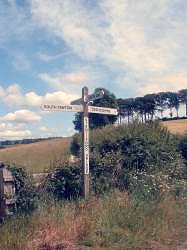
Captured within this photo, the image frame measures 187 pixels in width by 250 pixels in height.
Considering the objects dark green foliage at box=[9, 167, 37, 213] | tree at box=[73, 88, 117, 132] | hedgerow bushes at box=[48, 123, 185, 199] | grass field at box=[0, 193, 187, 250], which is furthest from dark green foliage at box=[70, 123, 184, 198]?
tree at box=[73, 88, 117, 132]

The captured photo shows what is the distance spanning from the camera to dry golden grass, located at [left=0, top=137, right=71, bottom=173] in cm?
1083

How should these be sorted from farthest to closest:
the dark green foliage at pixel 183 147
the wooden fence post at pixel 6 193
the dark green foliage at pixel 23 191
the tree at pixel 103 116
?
the tree at pixel 103 116 → the dark green foliage at pixel 183 147 → the dark green foliage at pixel 23 191 → the wooden fence post at pixel 6 193

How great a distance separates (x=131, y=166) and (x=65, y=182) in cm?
309

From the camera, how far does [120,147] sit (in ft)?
48.3

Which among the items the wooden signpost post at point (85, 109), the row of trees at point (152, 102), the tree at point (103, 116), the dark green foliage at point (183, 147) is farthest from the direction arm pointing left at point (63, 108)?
the row of trees at point (152, 102)

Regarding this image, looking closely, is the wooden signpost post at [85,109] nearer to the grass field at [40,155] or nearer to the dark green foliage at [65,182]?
the dark green foliage at [65,182]

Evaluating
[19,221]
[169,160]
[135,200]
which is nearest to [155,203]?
[135,200]

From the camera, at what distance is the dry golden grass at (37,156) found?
10827mm

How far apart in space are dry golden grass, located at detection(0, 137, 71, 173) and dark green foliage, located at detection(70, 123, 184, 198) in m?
1.32

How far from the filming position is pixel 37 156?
2265 inches

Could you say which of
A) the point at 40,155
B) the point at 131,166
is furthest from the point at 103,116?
the point at 131,166

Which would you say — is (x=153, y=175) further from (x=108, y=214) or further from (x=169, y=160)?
(x=108, y=214)

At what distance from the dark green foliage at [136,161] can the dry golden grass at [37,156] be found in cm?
132

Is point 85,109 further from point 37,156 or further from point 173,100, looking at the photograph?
point 173,100
